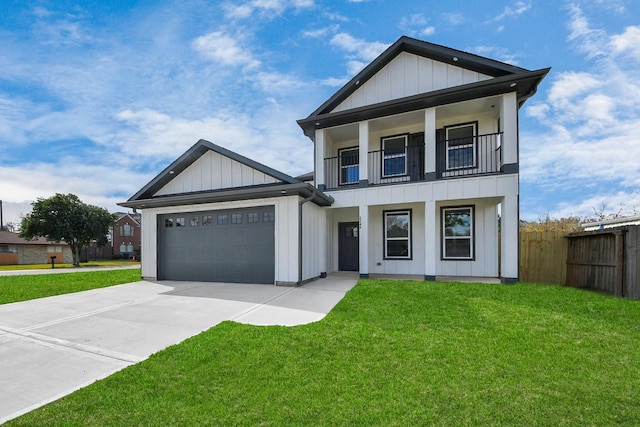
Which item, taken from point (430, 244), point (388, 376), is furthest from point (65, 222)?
point (388, 376)

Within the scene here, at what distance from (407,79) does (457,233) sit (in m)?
5.45

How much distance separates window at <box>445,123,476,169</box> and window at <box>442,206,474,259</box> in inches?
58.9

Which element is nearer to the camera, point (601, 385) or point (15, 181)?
point (601, 385)

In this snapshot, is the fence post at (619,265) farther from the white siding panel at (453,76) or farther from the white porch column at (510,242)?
the white siding panel at (453,76)

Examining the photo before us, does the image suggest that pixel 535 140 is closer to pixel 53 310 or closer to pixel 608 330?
pixel 608 330

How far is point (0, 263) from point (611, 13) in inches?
1853

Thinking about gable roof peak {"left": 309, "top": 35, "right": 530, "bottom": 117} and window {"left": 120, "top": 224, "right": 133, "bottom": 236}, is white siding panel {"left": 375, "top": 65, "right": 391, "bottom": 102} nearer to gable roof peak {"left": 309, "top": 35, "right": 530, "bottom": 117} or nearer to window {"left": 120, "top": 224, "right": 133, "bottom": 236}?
gable roof peak {"left": 309, "top": 35, "right": 530, "bottom": 117}

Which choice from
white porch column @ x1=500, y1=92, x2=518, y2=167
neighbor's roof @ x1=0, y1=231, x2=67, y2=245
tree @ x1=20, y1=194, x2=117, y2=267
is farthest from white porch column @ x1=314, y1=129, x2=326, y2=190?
neighbor's roof @ x1=0, y1=231, x2=67, y2=245

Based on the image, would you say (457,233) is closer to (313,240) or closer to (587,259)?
(587,259)

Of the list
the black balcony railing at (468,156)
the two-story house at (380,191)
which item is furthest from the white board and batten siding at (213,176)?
the black balcony railing at (468,156)

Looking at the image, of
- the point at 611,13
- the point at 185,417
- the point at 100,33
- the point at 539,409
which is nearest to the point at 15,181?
the point at 100,33

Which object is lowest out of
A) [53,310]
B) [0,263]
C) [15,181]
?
[0,263]

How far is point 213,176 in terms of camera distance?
33.2 feet

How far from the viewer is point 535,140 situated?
1009 centimetres
